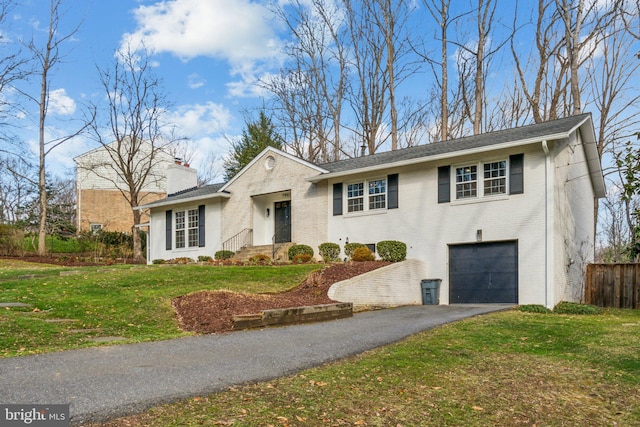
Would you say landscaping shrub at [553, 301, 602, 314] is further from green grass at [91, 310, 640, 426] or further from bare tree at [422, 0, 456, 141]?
bare tree at [422, 0, 456, 141]

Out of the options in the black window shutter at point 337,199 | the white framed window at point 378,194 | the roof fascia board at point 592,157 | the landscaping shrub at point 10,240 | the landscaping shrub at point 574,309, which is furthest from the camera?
the landscaping shrub at point 10,240

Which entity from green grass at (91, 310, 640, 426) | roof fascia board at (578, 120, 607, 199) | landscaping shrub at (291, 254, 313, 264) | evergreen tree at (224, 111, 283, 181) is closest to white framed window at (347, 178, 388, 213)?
landscaping shrub at (291, 254, 313, 264)

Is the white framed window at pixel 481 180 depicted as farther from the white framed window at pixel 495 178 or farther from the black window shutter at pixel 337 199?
the black window shutter at pixel 337 199

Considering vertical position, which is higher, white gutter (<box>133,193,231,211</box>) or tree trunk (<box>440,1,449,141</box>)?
tree trunk (<box>440,1,449,141</box>)

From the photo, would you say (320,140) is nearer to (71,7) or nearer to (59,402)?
(71,7)

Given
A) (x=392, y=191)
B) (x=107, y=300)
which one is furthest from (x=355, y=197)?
(x=107, y=300)

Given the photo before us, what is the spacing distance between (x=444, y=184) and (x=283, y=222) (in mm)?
7914

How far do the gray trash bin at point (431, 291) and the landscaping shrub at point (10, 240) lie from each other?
21628 mm

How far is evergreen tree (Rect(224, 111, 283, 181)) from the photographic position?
3503cm

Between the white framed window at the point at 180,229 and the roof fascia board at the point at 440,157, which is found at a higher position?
the roof fascia board at the point at 440,157

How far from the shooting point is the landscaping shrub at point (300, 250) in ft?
58.7

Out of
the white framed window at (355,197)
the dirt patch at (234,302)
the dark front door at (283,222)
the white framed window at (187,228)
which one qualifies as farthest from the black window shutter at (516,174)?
the white framed window at (187,228)

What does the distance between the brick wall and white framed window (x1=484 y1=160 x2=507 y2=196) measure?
96.4 ft

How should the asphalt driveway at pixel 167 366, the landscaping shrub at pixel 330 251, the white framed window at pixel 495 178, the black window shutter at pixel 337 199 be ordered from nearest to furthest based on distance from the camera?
the asphalt driveway at pixel 167 366 → the white framed window at pixel 495 178 → the landscaping shrub at pixel 330 251 → the black window shutter at pixel 337 199
